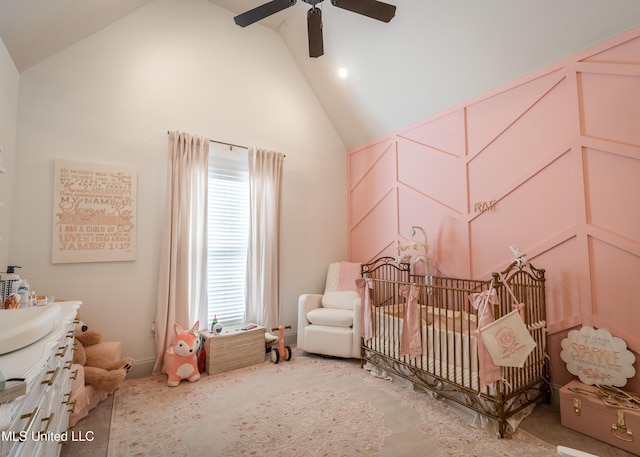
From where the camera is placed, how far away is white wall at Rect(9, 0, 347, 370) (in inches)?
101

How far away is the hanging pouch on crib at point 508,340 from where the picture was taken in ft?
6.20

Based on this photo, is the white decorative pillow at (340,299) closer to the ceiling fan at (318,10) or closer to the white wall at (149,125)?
the white wall at (149,125)

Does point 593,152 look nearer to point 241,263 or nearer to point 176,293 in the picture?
point 241,263

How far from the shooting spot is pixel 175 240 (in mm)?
3000

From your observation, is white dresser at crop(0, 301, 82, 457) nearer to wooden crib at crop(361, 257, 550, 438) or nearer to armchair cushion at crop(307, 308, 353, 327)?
wooden crib at crop(361, 257, 550, 438)

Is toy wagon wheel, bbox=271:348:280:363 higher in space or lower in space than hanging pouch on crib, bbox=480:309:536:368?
lower

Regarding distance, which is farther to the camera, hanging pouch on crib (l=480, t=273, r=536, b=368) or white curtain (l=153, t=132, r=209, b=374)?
white curtain (l=153, t=132, r=209, b=374)

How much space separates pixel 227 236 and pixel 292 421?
6.85 feet

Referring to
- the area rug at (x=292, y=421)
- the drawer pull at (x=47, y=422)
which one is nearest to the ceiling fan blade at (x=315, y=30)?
the drawer pull at (x=47, y=422)

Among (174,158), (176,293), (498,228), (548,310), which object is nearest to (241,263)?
(176,293)

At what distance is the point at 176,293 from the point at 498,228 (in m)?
3.17

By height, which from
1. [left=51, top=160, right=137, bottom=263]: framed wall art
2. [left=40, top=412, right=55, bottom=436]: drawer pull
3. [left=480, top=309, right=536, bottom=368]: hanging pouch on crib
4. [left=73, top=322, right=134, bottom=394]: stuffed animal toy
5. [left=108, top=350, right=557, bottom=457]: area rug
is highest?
[left=51, top=160, right=137, bottom=263]: framed wall art

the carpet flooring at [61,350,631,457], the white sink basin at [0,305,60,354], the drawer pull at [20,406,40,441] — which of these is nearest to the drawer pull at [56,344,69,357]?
the white sink basin at [0,305,60,354]

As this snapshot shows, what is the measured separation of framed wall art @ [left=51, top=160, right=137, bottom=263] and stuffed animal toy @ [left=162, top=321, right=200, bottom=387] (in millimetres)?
916
